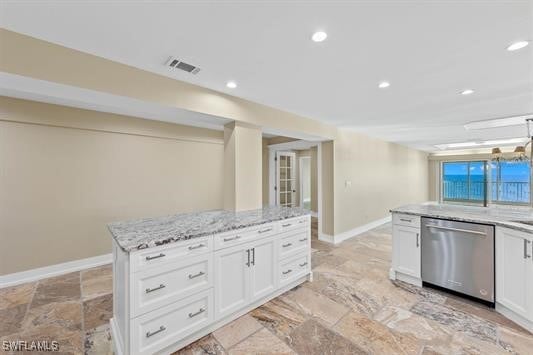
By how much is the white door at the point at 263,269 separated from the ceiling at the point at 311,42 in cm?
183

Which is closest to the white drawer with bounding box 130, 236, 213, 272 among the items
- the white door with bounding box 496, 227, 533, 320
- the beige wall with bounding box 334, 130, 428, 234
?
the white door with bounding box 496, 227, 533, 320

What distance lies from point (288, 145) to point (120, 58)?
13.6 ft

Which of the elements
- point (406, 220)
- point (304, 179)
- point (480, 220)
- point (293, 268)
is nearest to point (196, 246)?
point (293, 268)

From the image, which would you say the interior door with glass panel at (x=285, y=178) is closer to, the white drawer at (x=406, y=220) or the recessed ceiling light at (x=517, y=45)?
the white drawer at (x=406, y=220)

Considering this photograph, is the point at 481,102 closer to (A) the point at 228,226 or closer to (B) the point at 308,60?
(B) the point at 308,60

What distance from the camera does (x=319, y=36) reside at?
5.42 feet

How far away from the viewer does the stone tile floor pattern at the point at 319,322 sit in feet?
5.97

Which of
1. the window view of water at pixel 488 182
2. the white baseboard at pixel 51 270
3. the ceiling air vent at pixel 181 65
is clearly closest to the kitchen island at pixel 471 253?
the ceiling air vent at pixel 181 65

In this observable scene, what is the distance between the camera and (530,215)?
2416 mm

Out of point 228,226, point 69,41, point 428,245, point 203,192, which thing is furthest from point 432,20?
point 203,192

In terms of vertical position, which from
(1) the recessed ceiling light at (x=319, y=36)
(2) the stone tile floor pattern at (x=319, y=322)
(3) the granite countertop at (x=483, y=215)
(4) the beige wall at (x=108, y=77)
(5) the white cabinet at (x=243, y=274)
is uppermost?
(1) the recessed ceiling light at (x=319, y=36)

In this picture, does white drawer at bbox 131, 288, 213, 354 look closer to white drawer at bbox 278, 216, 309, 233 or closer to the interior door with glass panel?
white drawer at bbox 278, 216, 309, 233

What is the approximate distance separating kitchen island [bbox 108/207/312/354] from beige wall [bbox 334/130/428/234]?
2.53 meters

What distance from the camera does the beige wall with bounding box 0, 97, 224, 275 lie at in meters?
2.87
